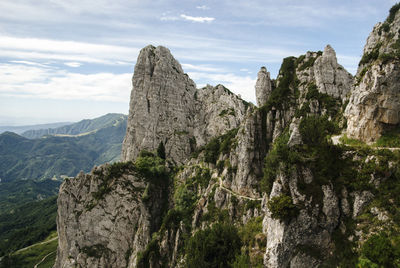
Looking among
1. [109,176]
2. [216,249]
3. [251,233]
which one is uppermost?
[251,233]

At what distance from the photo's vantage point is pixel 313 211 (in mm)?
29359

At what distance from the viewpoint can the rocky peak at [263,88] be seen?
262 feet

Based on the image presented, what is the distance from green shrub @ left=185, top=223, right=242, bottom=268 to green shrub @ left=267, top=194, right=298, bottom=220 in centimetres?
1310

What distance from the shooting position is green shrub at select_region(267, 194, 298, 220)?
28891 mm

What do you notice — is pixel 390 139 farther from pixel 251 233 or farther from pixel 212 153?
pixel 212 153

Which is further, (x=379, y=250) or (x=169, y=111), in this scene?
(x=169, y=111)

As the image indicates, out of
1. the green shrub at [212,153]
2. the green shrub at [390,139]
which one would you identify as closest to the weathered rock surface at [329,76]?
the green shrub at [390,139]

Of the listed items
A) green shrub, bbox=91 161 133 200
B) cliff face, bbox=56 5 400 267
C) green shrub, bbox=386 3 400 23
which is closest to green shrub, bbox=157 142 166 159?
cliff face, bbox=56 5 400 267

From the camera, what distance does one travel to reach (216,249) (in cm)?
4106

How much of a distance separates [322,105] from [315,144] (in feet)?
119

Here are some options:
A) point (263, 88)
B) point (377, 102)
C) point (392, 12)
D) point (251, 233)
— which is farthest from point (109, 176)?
point (392, 12)

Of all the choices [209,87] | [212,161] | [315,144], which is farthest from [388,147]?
[209,87]

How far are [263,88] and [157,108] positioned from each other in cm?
5990

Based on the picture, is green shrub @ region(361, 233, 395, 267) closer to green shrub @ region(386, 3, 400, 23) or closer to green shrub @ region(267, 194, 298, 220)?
green shrub @ region(267, 194, 298, 220)
